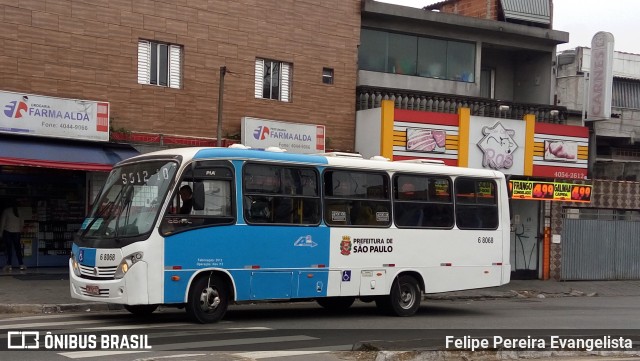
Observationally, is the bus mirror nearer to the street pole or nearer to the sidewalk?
the sidewalk

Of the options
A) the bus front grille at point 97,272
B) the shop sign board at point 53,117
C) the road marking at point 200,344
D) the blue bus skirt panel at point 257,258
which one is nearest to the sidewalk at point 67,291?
the bus front grille at point 97,272

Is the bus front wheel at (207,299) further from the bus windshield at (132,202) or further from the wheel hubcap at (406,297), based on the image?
the wheel hubcap at (406,297)

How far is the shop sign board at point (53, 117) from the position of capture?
62.8ft

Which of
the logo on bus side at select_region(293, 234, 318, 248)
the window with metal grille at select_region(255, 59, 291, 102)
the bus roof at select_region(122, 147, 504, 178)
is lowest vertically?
the logo on bus side at select_region(293, 234, 318, 248)

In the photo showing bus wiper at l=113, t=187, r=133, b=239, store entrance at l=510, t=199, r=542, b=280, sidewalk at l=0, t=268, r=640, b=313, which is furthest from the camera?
store entrance at l=510, t=199, r=542, b=280

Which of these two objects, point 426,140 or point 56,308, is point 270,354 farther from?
point 426,140

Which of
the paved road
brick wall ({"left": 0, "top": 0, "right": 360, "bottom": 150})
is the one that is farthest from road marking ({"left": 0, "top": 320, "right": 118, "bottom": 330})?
brick wall ({"left": 0, "top": 0, "right": 360, "bottom": 150})

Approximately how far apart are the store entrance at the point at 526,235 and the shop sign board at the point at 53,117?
1480 cm

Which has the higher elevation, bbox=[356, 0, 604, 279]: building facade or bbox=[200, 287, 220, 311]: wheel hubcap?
bbox=[356, 0, 604, 279]: building facade

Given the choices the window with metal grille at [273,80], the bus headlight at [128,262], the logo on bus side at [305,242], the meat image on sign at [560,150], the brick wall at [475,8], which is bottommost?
the bus headlight at [128,262]

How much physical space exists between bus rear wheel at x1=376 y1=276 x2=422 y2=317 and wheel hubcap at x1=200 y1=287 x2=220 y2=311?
3937 mm

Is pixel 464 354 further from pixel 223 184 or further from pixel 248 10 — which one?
pixel 248 10

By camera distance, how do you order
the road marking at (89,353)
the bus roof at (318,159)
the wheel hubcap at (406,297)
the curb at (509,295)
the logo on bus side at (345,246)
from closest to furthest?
the road marking at (89,353)
the bus roof at (318,159)
the logo on bus side at (345,246)
the wheel hubcap at (406,297)
the curb at (509,295)

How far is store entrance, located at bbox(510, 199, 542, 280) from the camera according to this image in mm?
29078
